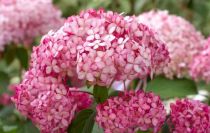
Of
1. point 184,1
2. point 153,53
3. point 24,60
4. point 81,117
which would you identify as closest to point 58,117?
point 81,117

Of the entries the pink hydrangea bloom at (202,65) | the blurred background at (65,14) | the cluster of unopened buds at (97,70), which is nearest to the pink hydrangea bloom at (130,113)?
the cluster of unopened buds at (97,70)

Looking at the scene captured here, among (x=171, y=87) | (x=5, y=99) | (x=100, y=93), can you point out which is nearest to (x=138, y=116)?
(x=100, y=93)

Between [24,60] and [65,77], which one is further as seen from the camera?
[24,60]

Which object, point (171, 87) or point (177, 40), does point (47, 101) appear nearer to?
point (171, 87)

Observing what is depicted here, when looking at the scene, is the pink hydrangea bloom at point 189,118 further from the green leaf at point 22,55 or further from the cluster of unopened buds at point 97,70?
the green leaf at point 22,55

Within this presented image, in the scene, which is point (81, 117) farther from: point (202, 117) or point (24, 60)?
point (24, 60)

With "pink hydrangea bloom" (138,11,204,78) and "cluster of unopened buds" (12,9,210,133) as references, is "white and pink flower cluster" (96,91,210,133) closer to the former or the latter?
"cluster of unopened buds" (12,9,210,133)
